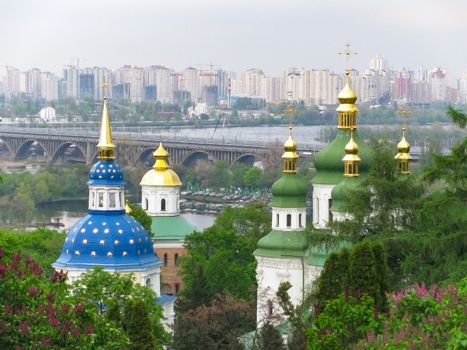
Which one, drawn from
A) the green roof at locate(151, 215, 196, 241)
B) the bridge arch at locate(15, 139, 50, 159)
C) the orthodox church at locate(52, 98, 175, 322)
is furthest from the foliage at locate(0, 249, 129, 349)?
the bridge arch at locate(15, 139, 50, 159)

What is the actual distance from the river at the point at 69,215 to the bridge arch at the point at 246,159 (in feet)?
40.4

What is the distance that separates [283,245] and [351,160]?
1352mm

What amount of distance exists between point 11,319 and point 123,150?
55167 millimetres

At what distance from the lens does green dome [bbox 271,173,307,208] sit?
73.1 feet

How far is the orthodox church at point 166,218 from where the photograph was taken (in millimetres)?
26891

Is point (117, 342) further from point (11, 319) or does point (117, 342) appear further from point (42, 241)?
point (42, 241)

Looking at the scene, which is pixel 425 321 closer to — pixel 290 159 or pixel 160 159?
pixel 290 159

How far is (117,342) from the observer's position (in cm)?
1196

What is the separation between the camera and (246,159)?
67.7 m

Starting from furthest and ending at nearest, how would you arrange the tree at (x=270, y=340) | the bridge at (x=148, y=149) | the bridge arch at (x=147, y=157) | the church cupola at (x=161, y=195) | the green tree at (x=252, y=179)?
1. the bridge arch at (x=147, y=157)
2. the bridge at (x=148, y=149)
3. the green tree at (x=252, y=179)
4. the church cupola at (x=161, y=195)
5. the tree at (x=270, y=340)

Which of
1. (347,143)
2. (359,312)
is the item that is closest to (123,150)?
(347,143)

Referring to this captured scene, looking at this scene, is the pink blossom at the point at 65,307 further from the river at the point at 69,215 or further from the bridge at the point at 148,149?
the bridge at the point at 148,149

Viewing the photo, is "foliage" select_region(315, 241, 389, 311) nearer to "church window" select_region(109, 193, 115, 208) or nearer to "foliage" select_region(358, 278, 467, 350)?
"foliage" select_region(358, 278, 467, 350)

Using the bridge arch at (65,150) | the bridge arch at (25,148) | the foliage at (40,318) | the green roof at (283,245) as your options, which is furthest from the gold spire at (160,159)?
the bridge arch at (25,148)
